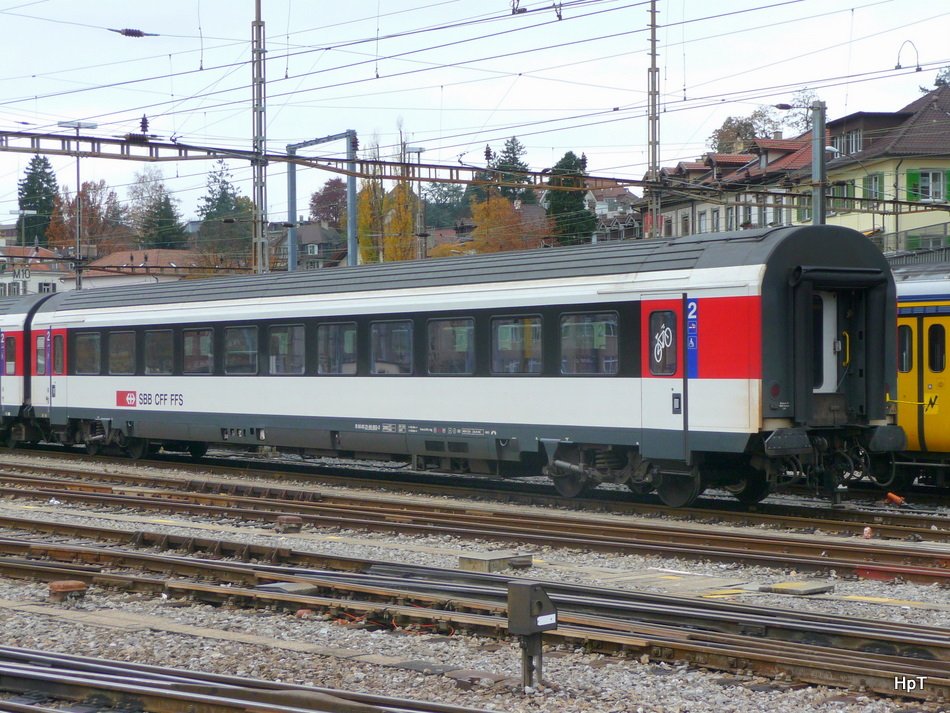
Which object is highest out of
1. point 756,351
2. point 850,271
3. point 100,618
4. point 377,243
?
point 377,243

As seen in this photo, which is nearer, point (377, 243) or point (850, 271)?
point (850, 271)

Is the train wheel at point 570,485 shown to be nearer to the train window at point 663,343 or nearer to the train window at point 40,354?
the train window at point 663,343

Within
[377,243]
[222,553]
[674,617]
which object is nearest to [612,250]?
[222,553]

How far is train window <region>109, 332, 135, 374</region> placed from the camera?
77.8 feet

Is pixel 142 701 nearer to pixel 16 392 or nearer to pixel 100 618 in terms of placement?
pixel 100 618

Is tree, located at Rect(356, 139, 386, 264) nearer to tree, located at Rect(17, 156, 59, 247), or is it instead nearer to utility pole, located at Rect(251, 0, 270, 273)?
utility pole, located at Rect(251, 0, 270, 273)

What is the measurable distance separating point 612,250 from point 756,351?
291cm

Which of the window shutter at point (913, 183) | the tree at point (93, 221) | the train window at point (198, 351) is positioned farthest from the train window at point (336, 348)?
the tree at point (93, 221)

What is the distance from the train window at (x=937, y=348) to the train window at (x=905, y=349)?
298 millimetres

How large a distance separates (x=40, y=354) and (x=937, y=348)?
715 inches

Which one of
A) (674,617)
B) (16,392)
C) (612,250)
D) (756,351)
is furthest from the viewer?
(16,392)

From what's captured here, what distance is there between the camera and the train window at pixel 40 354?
85.2 ft

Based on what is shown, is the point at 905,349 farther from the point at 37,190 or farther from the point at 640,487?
the point at 37,190

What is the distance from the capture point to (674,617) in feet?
28.0
